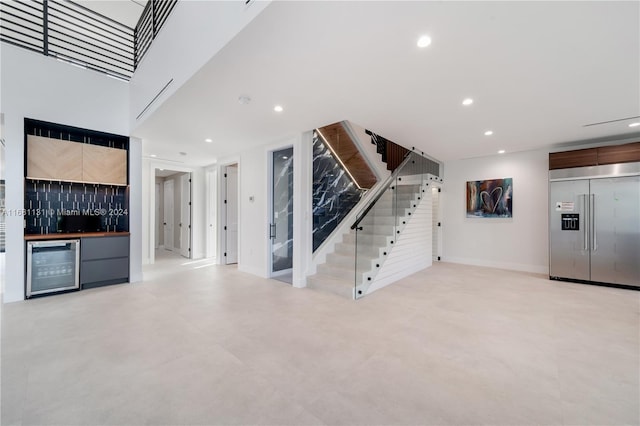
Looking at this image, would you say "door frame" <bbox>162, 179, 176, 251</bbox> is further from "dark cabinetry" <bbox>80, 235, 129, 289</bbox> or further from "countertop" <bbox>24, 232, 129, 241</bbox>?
"countertop" <bbox>24, 232, 129, 241</bbox>

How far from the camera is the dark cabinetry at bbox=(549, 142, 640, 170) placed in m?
4.74

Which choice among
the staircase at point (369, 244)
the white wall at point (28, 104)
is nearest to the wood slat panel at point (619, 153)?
the staircase at point (369, 244)

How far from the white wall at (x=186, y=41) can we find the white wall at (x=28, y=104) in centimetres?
97

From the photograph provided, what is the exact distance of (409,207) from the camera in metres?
5.93

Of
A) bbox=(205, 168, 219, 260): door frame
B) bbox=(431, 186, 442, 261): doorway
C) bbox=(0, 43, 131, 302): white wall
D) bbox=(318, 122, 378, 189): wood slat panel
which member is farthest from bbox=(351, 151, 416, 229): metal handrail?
bbox=(0, 43, 131, 302): white wall

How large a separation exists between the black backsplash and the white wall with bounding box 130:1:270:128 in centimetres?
179

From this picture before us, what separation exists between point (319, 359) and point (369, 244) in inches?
120

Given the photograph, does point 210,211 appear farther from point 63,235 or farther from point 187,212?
point 63,235

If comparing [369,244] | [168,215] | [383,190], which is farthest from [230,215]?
[383,190]

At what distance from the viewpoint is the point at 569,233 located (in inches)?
209

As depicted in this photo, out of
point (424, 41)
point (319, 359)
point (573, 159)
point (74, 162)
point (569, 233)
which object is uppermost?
point (424, 41)

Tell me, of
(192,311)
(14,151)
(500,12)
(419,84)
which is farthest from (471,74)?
(14,151)

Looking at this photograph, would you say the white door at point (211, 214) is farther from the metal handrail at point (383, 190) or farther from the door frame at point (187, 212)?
the metal handrail at point (383, 190)

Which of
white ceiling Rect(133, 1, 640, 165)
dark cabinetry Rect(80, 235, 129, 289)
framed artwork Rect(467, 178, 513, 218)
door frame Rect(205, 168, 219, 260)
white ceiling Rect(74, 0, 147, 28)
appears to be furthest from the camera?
door frame Rect(205, 168, 219, 260)
